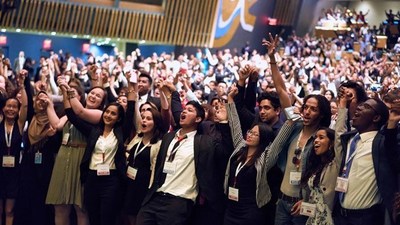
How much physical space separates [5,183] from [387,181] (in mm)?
3239

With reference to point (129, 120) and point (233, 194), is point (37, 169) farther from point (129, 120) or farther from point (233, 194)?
point (233, 194)

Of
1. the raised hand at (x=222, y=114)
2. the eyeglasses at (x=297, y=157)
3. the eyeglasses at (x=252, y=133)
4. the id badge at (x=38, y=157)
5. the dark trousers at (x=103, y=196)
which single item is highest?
the raised hand at (x=222, y=114)

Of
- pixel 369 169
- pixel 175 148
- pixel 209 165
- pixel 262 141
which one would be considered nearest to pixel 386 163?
pixel 369 169

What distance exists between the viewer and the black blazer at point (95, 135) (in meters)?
5.35

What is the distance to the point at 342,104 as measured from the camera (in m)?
4.48

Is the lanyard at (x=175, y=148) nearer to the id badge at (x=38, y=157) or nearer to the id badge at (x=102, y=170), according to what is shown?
the id badge at (x=102, y=170)

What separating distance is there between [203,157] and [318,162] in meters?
0.88

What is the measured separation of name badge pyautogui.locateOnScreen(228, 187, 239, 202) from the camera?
15.1ft

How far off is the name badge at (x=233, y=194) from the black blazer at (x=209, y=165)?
8.6 inches

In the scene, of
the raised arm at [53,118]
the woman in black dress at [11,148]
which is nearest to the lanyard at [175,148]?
A: the raised arm at [53,118]

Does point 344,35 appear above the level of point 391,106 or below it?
above

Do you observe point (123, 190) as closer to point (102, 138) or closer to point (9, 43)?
point (102, 138)

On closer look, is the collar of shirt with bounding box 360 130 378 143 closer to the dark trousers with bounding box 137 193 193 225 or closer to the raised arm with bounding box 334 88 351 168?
the raised arm with bounding box 334 88 351 168

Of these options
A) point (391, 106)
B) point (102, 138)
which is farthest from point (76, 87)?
point (391, 106)
